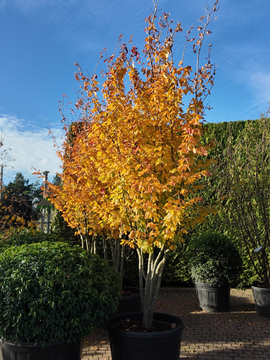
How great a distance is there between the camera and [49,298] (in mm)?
2836

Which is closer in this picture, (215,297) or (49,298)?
(49,298)

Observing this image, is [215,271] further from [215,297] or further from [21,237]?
[21,237]

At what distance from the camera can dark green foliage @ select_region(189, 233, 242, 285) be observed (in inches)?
215

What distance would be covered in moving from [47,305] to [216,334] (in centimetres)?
265

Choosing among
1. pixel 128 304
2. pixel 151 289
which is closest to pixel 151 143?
pixel 151 289

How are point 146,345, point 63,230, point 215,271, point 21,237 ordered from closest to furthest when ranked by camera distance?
point 146,345 < point 21,237 < point 215,271 < point 63,230

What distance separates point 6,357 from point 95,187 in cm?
217

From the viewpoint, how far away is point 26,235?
188 inches

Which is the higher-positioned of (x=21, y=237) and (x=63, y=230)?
(x=63, y=230)

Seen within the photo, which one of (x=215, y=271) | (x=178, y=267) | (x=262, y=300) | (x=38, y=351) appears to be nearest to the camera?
(x=38, y=351)

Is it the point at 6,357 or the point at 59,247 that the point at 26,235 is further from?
the point at 6,357

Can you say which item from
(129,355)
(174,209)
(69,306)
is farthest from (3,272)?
(174,209)

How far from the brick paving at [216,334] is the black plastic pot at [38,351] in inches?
30.1

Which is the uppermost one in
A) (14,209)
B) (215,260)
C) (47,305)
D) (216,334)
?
(14,209)
